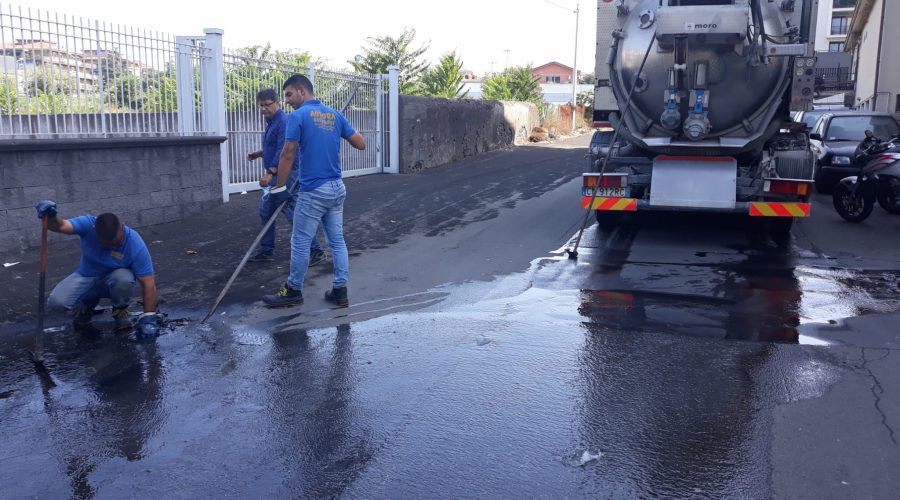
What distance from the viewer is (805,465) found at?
353 centimetres

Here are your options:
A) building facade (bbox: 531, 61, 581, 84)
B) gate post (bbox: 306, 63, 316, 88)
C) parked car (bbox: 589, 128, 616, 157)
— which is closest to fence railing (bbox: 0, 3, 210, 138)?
gate post (bbox: 306, 63, 316, 88)

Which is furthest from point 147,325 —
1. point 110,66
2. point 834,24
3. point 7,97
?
point 834,24

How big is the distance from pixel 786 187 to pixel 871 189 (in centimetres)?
245

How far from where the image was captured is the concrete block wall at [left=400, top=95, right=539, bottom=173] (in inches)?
659

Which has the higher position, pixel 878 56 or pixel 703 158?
pixel 878 56

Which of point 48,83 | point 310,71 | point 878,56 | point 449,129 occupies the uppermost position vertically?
point 878,56

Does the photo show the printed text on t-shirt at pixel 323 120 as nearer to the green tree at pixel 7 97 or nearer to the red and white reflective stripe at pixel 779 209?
the green tree at pixel 7 97

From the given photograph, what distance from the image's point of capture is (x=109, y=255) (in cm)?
557

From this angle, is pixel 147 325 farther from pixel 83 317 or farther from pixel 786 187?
pixel 786 187

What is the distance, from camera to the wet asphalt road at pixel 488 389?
137 inches

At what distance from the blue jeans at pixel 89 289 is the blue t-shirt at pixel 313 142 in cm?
154

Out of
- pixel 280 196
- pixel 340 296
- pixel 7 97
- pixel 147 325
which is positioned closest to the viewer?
pixel 147 325

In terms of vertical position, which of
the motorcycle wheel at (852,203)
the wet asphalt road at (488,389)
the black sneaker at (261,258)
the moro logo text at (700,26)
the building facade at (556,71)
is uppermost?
the building facade at (556,71)

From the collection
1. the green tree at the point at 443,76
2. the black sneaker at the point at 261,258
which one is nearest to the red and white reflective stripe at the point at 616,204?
the black sneaker at the point at 261,258
